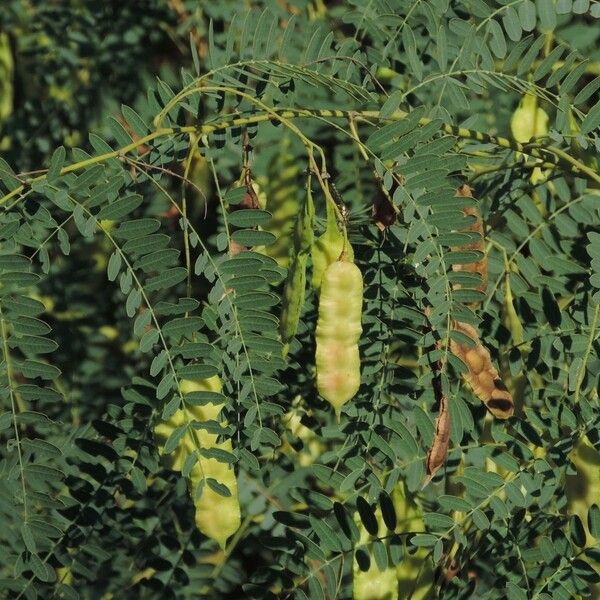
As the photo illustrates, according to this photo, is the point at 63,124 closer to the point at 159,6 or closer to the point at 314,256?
the point at 159,6

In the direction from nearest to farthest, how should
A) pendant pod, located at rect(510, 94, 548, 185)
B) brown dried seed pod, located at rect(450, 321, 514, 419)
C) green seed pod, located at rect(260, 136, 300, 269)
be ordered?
brown dried seed pod, located at rect(450, 321, 514, 419) < pendant pod, located at rect(510, 94, 548, 185) < green seed pod, located at rect(260, 136, 300, 269)

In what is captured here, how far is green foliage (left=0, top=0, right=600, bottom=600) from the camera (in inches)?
45.0

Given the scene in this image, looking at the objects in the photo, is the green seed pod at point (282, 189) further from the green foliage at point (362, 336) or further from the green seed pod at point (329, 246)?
the green seed pod at point (329, 246)

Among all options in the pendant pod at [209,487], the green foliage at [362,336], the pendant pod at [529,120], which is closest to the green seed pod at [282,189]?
the green foliage at [362,336]

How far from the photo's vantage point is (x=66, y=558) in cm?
140

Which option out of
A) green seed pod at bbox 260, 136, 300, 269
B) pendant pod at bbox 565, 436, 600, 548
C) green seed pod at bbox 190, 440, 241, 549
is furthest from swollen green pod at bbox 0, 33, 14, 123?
pendant pod at bbox 565, 436, 600, 548

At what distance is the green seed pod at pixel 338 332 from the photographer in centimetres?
106

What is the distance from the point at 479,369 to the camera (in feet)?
3.86

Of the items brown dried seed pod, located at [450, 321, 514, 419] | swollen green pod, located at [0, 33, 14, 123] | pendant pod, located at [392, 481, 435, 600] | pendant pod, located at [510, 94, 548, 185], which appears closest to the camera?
brown dried seed pod, located at [450, 321, 514, 419]

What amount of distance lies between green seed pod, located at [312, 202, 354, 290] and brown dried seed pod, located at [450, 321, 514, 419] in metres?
0.15

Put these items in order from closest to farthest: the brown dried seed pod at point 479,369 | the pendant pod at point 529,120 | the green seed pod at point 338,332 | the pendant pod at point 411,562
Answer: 1. the green seed pod at point 338,332
2. the brown dried seed pod at point 479,369
3. the pendant pod at point 411,562
4. the pendant pod at point 529,120

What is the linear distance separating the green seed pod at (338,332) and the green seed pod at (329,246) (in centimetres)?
3

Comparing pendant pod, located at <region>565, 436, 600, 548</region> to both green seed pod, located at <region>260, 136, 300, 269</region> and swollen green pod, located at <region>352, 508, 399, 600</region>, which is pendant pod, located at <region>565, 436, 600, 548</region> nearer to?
swollen green pod, located at <region>352, 508, 399, 600</region>

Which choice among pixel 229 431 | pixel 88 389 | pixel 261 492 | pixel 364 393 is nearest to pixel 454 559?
pixel 364 393
